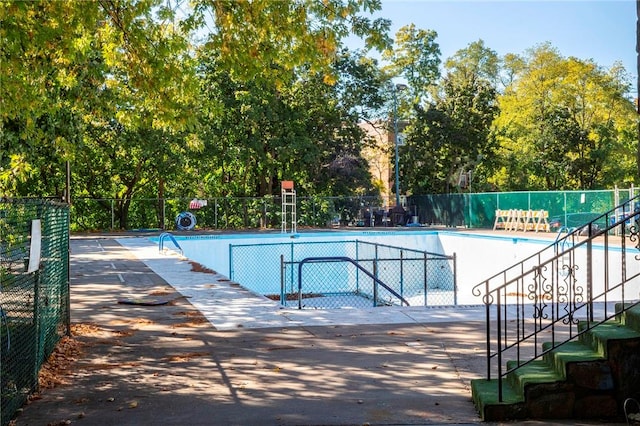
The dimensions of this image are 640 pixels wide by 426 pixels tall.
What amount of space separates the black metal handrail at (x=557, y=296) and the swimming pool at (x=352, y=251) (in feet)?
9.73

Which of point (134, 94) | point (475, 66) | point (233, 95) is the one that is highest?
point (475, 66)

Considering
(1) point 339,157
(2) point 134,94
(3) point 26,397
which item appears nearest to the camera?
(3) point 26,397

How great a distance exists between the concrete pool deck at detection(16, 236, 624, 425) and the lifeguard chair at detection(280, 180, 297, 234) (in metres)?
22.2

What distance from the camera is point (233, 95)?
3988 cm

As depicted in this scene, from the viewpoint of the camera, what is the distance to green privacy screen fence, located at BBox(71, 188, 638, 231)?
127 feet

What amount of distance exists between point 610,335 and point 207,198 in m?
34.8

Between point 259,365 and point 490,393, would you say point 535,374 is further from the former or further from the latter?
point 259,365

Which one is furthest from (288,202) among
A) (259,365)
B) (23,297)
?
(23,297)

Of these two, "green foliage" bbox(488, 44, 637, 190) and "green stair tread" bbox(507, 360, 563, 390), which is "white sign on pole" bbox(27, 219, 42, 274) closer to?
"green stair tread" bbox(507, 360, 563, 390)

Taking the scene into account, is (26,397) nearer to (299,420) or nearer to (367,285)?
(299,420)

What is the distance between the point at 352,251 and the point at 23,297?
21435mm

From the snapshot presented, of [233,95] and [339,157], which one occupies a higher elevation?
[233,95]

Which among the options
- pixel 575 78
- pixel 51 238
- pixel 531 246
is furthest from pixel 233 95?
pixel 51 238

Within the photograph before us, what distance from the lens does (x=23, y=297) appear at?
703cm
